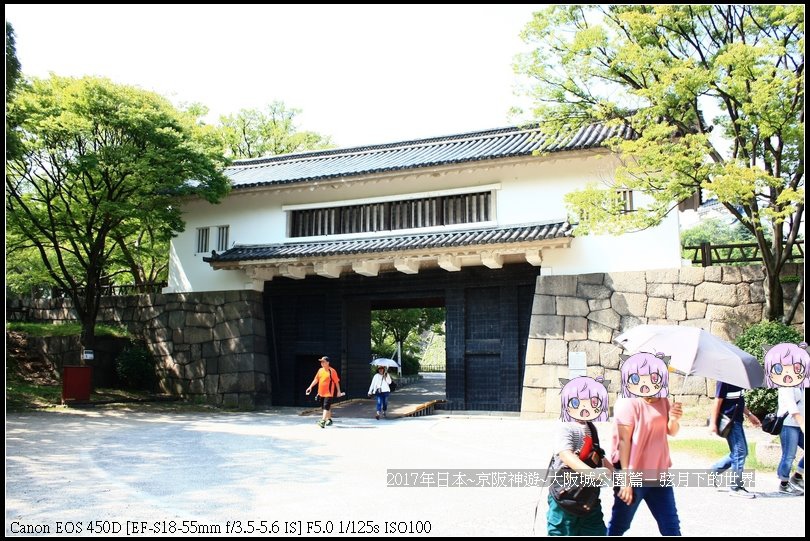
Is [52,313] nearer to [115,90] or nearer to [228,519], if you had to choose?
[115,90]

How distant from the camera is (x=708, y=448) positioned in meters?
10.5

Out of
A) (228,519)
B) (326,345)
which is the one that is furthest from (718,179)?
(326,345)

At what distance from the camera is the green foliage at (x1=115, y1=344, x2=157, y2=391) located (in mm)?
18891

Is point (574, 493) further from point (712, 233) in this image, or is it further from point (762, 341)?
point (712, 233)

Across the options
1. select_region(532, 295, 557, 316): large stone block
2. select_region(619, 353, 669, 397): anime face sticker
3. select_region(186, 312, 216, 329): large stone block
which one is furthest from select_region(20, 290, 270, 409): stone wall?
select_region(619, 353, 669, 397): anime face sticker

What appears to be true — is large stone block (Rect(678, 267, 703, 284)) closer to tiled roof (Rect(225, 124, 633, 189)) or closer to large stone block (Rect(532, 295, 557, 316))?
large stone block (Rect(532, 295, 557, 316))

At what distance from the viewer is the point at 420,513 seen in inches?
254

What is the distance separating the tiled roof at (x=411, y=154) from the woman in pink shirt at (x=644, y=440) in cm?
1097

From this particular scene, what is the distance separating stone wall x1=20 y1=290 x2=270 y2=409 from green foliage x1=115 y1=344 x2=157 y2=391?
0.30 meters

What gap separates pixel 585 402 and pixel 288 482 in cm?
486

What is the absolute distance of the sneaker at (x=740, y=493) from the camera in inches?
281

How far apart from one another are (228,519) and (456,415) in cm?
1051

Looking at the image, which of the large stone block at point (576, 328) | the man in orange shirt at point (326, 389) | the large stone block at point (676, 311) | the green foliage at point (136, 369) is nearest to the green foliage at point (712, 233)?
the large stone block at point (676, 311)

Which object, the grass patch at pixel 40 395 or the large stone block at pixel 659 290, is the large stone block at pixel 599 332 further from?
the grass patch at pixel 40 395
